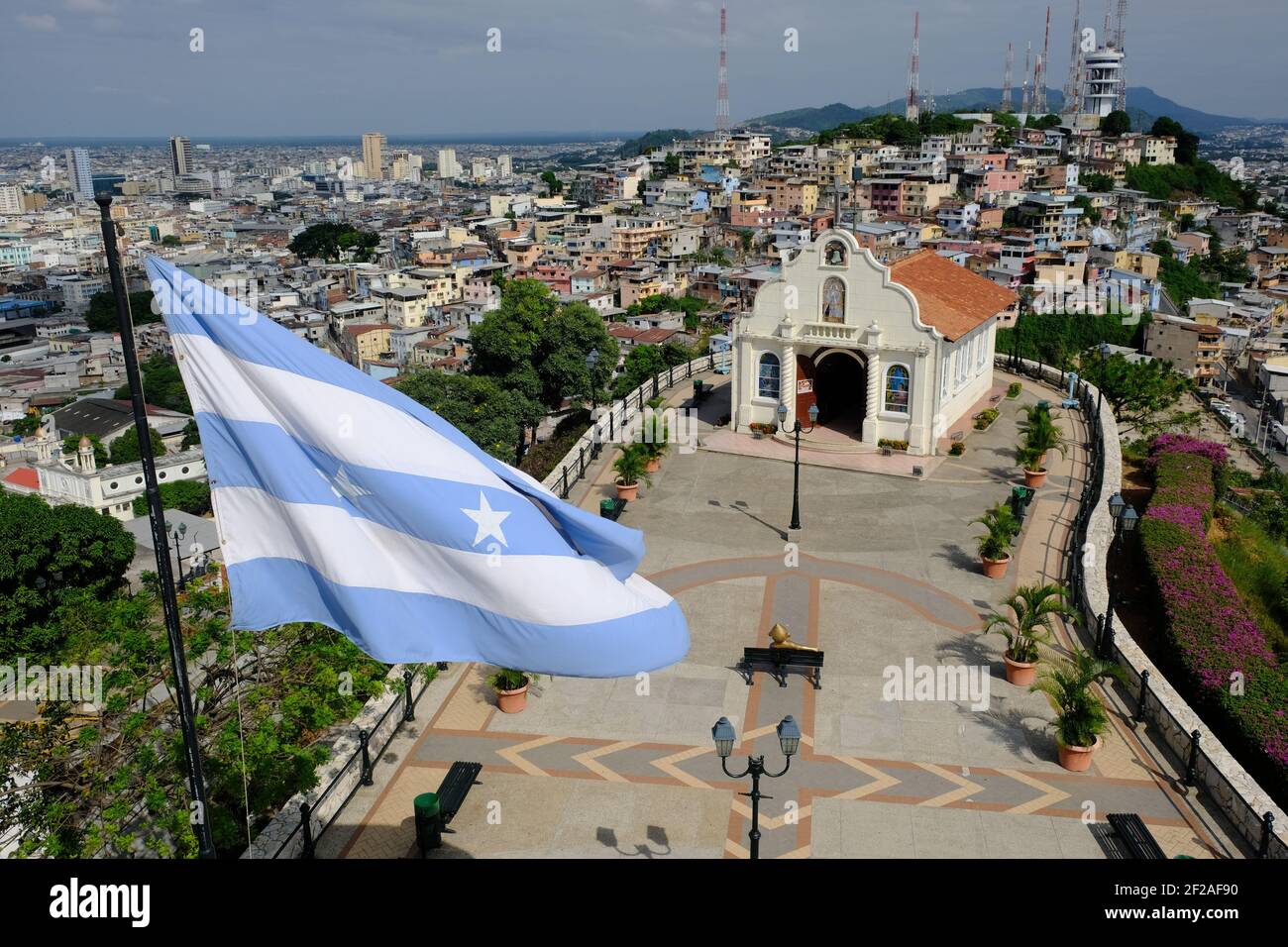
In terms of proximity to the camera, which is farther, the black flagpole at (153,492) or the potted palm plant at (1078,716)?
the potted palm plant at (1078,716)

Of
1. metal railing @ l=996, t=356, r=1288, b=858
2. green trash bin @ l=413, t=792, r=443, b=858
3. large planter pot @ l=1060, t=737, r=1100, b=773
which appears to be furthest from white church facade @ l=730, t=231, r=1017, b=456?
green trash bin @ l=413, t=792, r=443, b=858

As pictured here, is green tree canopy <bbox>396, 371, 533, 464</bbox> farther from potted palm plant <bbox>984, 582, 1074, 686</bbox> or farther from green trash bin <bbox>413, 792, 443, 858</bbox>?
green trash bin <bbox>413, 792, 443, 858</bbox>

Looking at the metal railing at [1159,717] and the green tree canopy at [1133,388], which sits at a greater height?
the green tree canopy at [1133,388]

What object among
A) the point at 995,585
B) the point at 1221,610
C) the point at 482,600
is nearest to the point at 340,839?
the point at 482,600

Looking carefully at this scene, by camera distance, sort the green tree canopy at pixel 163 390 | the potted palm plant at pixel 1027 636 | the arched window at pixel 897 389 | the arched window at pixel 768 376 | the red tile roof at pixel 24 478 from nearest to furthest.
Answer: the potted palm plant at pixel 1027 636 < the arched window at pixel 897 389 < the arched window at pixel 768 376 < the red tile roof at pixel 24 478 < the green tree canopy at pixel 163 390

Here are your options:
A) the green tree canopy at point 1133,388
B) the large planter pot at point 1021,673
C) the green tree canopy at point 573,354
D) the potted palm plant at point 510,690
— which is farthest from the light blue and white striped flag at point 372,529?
the green tree canopy at point 573,354

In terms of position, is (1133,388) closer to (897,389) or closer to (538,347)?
(897,389)

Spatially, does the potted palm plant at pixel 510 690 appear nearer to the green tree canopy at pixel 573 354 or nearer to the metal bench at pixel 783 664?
the metal bench at pixel 783 664
